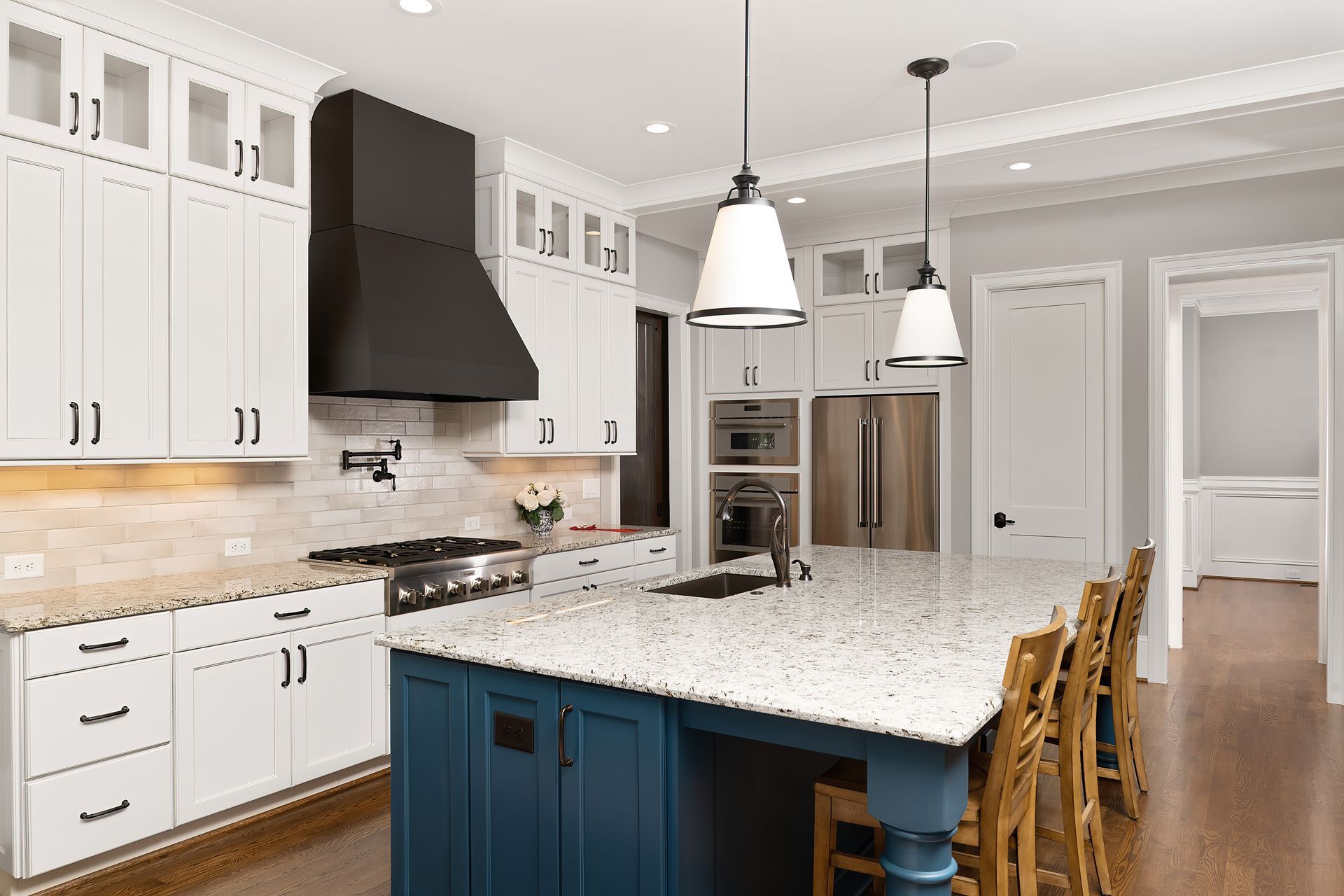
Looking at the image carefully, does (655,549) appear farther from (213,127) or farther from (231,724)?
(213,127)

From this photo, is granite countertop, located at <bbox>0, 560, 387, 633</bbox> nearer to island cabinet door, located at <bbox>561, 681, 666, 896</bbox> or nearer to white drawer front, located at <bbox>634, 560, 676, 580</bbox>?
island cabinet door, located at <bbox>561, 681, 666, 896</bbox>

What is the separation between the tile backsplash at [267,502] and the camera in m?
3.11

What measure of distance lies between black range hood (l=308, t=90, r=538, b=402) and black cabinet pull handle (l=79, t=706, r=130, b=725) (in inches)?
53.5

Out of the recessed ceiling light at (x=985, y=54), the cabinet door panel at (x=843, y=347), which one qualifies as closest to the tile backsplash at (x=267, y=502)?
the cabinet door panel at (x=843, y=347)

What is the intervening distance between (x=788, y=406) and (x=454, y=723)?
426 centimetres

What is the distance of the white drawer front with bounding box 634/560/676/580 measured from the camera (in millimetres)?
5055

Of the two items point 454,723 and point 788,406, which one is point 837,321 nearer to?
point 788,406

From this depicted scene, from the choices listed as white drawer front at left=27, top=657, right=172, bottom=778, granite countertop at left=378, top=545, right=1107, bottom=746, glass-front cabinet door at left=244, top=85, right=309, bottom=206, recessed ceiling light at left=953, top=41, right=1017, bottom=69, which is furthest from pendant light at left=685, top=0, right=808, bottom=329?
white drawer front at left=27, top=657, right=172, bottom=778

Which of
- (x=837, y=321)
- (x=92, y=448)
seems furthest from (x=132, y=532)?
(x=837, y=321)

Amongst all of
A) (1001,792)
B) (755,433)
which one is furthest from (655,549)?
(1001,792)

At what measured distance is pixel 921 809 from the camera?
166 centimetres

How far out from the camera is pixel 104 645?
2.71 metres

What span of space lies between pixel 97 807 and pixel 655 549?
2997 millimetres

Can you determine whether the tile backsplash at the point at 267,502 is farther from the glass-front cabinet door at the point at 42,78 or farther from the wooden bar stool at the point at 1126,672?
the wooden bar stool at the point at 1126,672
